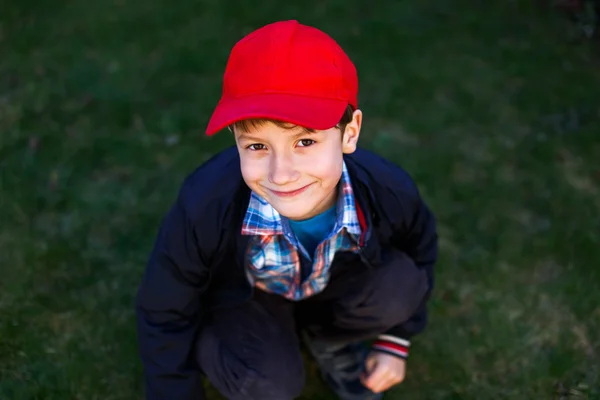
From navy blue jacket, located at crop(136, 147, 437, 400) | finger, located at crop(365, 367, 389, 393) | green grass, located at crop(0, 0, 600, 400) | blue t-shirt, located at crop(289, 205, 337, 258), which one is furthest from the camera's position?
green grass, located at crop(0, 0, 600, 400)

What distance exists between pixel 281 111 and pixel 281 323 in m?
0.76

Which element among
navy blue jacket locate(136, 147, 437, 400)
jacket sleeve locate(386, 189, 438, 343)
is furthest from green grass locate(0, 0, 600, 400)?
navy blue jacket locate(136, 147, 437, 400)

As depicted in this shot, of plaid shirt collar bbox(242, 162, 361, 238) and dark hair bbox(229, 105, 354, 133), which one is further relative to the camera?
plaid shirt collar bbox(242, 162, 361, 238)

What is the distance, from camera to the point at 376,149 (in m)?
2.53

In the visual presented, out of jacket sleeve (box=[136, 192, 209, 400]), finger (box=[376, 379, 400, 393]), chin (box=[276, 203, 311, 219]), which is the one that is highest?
chin (box=[276, 203, 311, 219])

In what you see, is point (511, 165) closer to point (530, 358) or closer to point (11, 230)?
point (530, 358)

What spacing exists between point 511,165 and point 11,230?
6.20 ft

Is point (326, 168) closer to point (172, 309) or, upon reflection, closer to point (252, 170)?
point (252, 170)

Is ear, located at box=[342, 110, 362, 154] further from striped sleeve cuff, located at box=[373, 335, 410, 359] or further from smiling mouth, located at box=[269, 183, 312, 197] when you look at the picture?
striped sleeve cuff, located at box=[373, 335, 410, 359]

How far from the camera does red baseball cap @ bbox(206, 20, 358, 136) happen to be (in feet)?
3.81

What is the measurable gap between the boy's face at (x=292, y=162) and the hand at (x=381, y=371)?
0.61 metres

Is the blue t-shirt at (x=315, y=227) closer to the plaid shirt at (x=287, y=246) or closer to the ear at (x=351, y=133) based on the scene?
the plaid shirt at (x=287, y=246)

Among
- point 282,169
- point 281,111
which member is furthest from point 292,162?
point 281,111

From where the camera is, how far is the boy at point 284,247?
120 cm
